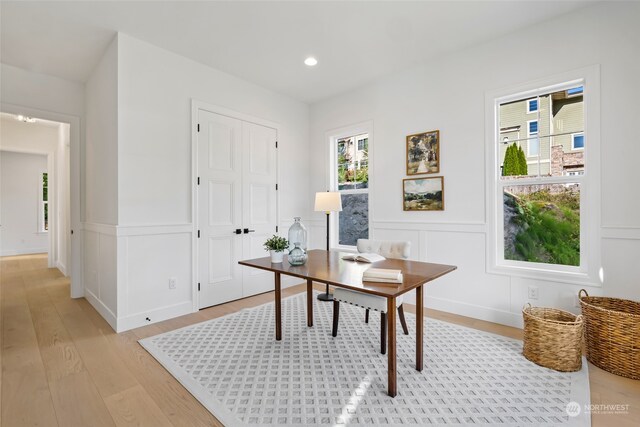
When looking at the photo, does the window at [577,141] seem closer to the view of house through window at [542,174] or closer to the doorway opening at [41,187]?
the view of house through window at [542,174]

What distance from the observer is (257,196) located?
4.04m

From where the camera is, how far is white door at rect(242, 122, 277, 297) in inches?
153

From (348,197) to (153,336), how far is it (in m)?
2.89

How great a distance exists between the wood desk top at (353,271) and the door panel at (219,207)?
1216 mm

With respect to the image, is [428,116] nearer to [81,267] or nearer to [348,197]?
[348,197]

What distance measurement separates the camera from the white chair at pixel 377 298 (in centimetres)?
211

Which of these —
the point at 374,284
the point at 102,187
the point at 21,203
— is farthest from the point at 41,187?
the point at 374,284

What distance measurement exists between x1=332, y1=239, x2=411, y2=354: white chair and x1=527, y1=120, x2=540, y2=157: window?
1522 mm

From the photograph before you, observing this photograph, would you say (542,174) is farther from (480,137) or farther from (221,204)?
(221,204)

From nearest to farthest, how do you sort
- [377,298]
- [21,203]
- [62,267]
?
[377,298]
[62,267]
[21,203]

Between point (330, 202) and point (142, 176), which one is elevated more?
point (142, 176)

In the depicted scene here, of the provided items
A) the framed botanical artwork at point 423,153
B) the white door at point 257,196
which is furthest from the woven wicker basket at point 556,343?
the white door at point 257,196

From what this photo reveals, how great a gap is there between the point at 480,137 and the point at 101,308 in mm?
4456

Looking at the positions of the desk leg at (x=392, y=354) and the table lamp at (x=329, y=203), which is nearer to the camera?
the desk leg at (x=392, y=354)
